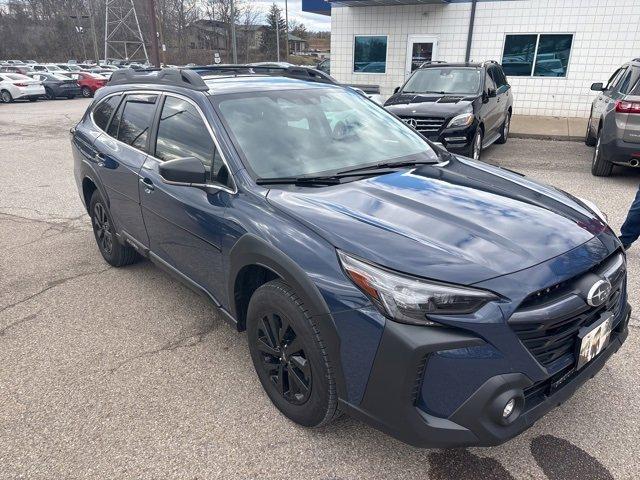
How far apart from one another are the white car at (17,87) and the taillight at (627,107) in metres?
26.8

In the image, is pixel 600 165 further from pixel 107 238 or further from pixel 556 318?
pixel 107 238

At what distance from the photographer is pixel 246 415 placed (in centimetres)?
265

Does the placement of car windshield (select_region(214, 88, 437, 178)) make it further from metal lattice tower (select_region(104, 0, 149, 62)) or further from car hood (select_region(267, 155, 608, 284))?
metal lattice tower (select_region(104, 0, 149, 62))

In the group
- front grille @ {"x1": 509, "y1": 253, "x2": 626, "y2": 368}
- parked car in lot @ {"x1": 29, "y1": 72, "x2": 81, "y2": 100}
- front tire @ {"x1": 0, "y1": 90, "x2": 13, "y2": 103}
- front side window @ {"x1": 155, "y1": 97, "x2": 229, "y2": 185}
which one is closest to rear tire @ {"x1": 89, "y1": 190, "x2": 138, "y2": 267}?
front side window @ {"x1": 155, "y1": 97, "x2": 229, "y2": 185}

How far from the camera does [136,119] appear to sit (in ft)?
12.4

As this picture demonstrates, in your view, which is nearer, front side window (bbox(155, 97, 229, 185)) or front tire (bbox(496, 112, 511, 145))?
front side window (bbox(155, 97, 229, 185))

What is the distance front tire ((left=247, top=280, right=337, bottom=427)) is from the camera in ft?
7.18

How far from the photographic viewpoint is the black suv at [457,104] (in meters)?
7.59

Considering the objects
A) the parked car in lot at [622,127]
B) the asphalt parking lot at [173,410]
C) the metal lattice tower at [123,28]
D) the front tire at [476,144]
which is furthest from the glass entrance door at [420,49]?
the metal lattice tower at [123,28]

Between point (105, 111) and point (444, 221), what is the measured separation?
138 inches

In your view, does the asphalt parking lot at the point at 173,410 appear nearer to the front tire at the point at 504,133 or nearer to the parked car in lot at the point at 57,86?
the front tire at the point at 504,133

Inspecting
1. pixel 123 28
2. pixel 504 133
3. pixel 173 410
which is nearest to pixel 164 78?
pixel 173 410

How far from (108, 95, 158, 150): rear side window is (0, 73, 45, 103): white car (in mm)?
25072

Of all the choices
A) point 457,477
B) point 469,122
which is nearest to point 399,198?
point 457,477
